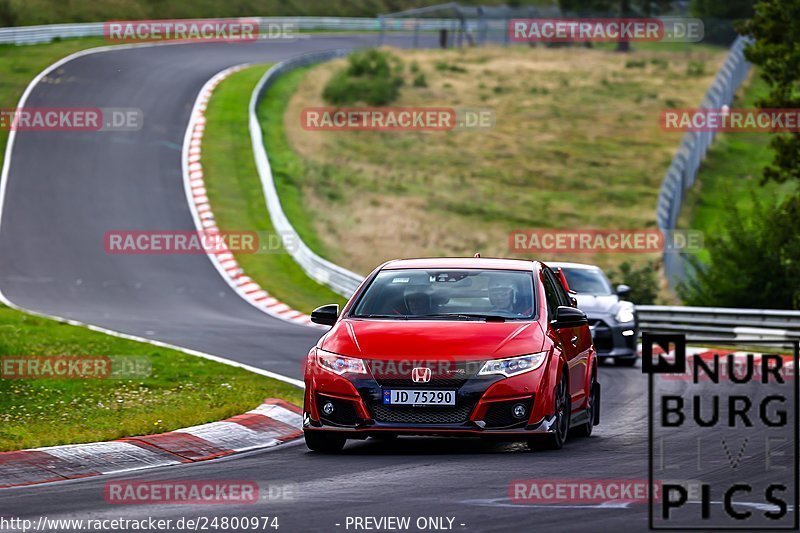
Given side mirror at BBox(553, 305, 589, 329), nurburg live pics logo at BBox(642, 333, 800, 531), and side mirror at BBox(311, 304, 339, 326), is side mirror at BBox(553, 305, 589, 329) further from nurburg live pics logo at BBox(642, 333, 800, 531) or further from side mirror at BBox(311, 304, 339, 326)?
side mirror at BBox(311, 304, 339, 326)

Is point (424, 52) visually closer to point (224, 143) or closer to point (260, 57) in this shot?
point (260, 57)

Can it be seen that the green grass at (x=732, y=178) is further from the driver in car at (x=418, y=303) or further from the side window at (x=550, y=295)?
the driver in car at (x=418, y=303)

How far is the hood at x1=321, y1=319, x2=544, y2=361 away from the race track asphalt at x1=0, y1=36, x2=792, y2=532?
0.77 metres

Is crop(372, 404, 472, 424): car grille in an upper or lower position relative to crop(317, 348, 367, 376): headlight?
lower

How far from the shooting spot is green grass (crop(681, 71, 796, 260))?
43.5 meters

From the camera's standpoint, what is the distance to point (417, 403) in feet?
35.8

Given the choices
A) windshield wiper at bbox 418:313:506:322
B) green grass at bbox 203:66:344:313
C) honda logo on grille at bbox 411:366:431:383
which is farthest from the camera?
green grass at bbox 203:66:344:313

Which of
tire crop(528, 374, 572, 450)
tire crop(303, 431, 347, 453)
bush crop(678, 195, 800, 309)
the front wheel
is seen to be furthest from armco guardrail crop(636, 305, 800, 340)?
tire crop(303, 431, 347, 453)

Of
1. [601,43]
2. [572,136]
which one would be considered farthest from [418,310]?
[601,43]

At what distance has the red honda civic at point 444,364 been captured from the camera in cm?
1094

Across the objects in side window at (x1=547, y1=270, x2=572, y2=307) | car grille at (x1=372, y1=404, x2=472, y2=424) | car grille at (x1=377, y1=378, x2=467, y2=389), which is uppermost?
side window at (x1=547, y1=270, x2=572, y2=307)

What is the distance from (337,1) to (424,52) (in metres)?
18.6

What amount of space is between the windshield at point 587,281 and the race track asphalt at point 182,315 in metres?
1.20

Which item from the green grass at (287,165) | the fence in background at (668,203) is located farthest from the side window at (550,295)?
the green grass at (287,165)
